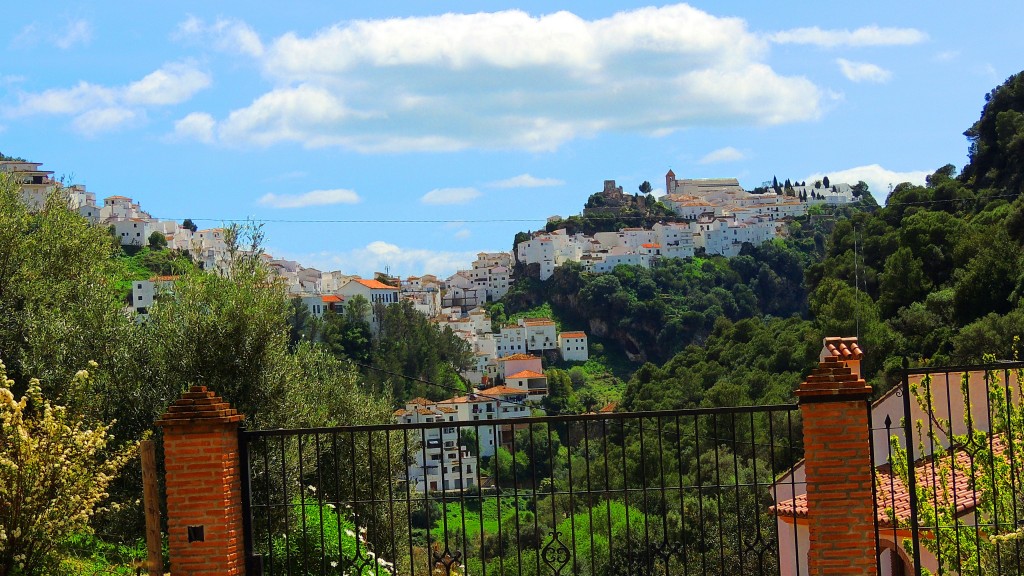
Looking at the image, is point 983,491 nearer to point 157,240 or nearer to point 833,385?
point 833,385

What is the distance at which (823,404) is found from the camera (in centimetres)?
538

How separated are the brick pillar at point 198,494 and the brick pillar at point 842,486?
3116 millimetres

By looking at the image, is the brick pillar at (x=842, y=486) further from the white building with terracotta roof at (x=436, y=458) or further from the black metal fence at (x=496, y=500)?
the white building with terracotta roof at (x=436, y=458)

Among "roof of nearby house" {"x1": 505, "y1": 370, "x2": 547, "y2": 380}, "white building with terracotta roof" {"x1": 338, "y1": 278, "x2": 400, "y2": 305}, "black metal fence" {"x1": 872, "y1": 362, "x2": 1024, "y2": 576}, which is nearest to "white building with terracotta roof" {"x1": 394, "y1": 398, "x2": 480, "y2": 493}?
"black metal fence" {"x1": 872, "y1": 362, "x2": 1024, "y2": 576}

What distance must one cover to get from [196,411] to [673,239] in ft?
419

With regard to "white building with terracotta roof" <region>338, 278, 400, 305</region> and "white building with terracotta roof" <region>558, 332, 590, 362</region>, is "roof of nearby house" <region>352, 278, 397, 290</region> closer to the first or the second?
"white building with terracotta roof" <region>338, 278, 400, 305</region>

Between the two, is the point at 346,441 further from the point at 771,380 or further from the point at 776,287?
the point at 776,287

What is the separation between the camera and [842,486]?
5.35m

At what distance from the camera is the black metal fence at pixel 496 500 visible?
215 inches

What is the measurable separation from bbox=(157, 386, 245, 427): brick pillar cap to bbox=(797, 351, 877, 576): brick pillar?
3.12 metres

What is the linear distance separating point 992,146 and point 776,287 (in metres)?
62.5

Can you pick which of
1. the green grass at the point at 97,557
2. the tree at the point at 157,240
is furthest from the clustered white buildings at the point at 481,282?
the green grass at the point at 97,557

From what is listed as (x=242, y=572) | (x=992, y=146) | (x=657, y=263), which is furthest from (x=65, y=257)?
(x=657, y=263)

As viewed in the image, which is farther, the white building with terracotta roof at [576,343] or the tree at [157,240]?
the white building with terracotta roof at [576,343]
